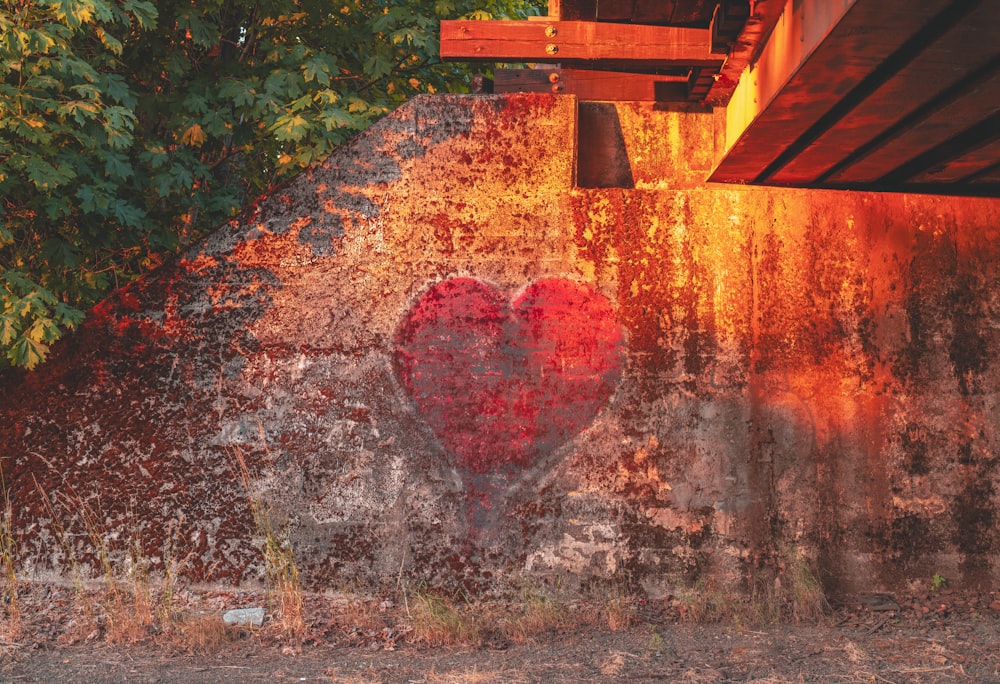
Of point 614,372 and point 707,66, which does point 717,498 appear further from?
point 707,66

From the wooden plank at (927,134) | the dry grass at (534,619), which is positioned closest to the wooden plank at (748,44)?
the wooden plank at (927,134)

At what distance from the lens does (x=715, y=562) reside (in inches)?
193

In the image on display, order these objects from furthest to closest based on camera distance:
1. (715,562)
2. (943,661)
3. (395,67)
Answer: (395,67)
(715,562)
(943,661)

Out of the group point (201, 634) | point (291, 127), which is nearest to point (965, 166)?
point (291, 127)

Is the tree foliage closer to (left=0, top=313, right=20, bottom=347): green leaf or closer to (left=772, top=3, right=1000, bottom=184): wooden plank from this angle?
(left=0, top=313, right=20, bottom=347): green leaf

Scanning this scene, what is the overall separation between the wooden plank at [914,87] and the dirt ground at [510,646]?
249cm

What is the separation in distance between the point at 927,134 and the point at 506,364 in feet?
8.02

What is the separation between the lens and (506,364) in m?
5.01

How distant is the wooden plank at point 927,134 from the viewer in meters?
3.27

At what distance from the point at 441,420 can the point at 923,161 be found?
→ 9.72ft

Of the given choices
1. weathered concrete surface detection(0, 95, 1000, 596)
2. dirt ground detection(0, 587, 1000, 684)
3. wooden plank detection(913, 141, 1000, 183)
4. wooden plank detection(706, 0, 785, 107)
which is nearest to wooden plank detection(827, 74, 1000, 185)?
wooden plank detection(913, 141, 1000, 183)

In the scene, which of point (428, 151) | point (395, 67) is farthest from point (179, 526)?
point (395, 67)

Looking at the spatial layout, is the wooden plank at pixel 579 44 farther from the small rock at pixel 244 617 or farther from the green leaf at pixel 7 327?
the small rock at pixel 244 617

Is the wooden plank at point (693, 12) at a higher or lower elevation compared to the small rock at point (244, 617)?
higher
